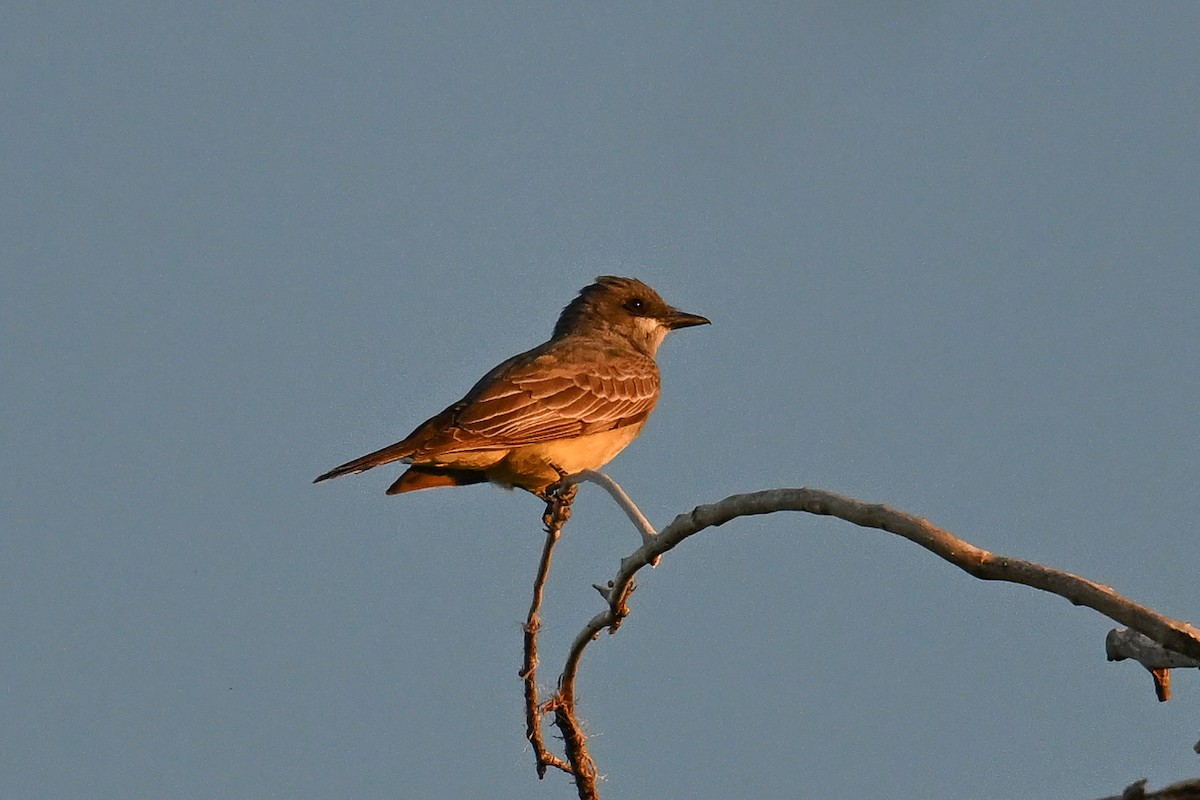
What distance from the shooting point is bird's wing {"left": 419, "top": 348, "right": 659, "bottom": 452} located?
9750mm

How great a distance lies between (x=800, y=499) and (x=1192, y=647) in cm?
138

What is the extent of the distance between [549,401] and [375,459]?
1.66 metres

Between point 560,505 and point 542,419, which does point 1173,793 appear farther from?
point 542,419

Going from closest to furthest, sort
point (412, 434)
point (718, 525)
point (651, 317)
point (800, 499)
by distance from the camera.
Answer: point (800, 499)
point (718, 525)
point (412, 434)
point (651, 317)

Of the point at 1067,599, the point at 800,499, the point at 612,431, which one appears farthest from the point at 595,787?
the point at 612,431

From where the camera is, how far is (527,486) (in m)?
10.3

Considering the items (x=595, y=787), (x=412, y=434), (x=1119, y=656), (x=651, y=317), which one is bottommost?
(x=595, y=787)

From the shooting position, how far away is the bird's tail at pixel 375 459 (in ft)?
28.9

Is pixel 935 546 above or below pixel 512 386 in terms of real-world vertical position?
below

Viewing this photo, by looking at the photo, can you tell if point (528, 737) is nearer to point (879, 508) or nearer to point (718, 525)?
point (718, 525)

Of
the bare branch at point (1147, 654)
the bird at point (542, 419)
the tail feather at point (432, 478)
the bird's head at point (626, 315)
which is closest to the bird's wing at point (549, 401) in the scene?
the bird at point (542, 419)

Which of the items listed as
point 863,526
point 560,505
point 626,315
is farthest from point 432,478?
point 863,526

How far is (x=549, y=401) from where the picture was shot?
1038 cm

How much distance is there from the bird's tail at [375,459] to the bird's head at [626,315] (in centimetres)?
319
